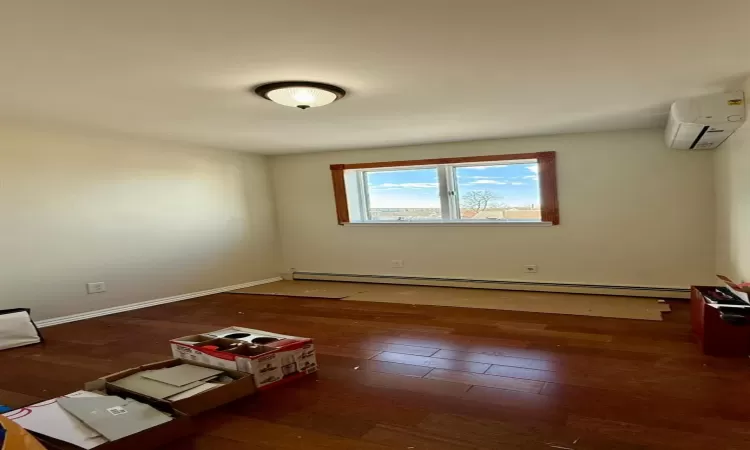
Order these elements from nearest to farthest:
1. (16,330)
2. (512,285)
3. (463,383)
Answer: (463,383)
(16,330)
(512,285)

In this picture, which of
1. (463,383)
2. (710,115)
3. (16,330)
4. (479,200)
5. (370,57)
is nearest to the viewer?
(370,57)

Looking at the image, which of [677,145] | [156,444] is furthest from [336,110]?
[677,145]

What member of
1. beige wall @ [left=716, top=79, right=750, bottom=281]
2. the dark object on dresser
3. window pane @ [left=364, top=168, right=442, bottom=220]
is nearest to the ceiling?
beige wall @ [left=716, top=79, right=750, bottom=281]

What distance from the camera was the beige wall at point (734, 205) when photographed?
307cm

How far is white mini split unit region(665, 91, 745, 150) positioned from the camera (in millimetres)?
3016

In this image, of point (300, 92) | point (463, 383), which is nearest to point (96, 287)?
point (300, 92)

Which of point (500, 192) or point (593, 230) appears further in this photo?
point (500, 192)

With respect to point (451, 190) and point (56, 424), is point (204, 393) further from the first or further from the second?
point (451, 190)

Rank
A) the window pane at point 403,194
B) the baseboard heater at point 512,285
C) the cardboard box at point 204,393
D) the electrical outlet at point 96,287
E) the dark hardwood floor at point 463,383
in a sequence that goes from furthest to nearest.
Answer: the window pane at point 403,194 < the electrical outlet at point 96,287 < the baseboard heater at point 512,285 < the cardboard box at point 204,393 < the dark hardwood floor at point 463,383

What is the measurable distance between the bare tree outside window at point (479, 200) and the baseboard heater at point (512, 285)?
83cm

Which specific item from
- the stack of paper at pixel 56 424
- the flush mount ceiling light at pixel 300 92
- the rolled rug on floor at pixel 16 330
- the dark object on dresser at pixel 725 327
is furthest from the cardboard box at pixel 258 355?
the dark object on dresser at pixel 725 327

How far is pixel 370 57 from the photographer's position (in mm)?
2316

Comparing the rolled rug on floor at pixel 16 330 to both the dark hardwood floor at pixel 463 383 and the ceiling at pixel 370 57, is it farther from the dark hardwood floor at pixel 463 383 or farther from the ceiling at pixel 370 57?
the ceiling at pixel 370 57

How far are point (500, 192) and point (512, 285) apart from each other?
1032 millimetres
